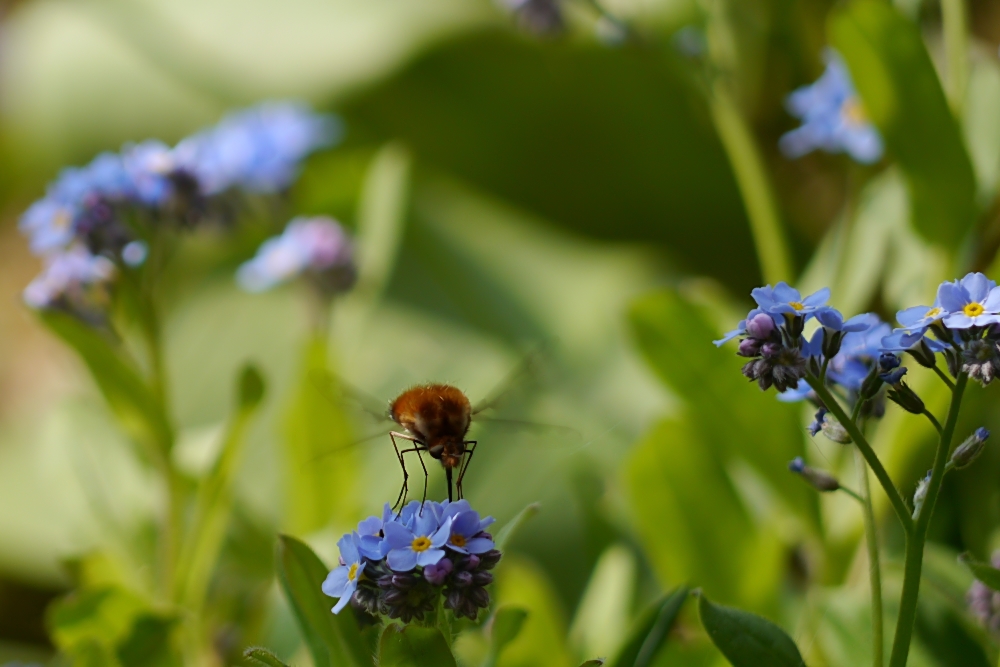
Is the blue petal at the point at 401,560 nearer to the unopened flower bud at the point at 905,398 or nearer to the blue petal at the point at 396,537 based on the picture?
the blue petal at the point at 396,537

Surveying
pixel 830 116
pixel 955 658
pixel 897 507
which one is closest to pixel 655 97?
pixel 830 116

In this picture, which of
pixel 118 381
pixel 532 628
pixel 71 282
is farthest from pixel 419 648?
pixel 71 282

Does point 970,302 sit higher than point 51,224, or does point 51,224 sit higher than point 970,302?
point 51,224

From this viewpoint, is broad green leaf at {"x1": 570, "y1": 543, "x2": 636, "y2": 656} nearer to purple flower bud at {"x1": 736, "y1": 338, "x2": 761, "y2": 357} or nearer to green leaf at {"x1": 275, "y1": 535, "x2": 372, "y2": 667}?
green leaf at {"x1": 275, "y1": 535, "x2": 372, "y2": 667}

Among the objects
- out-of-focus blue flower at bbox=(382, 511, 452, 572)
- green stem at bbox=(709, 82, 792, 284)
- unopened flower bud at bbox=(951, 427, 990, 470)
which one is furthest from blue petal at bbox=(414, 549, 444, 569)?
green stem at bbox=(709, 82, 792, 284)

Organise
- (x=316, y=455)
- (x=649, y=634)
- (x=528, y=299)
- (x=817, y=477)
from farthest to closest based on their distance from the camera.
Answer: (x=528, y=299) < (x=316, y=455) < (x=649, y=634) < (x=817, y=477)

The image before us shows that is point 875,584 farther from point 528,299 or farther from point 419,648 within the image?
point 528,299
